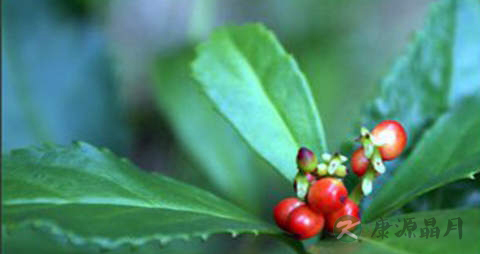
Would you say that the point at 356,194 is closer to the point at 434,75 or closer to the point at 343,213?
the point at 343,213

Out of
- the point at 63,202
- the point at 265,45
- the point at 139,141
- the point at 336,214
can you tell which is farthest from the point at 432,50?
the point at 139,141

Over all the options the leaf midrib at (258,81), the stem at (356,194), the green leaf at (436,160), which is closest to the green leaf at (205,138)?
the leaf midrib at (258,81)

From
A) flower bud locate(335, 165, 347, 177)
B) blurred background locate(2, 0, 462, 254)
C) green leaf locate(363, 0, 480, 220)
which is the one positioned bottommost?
flower bud locate(335, 165, 347, 177)

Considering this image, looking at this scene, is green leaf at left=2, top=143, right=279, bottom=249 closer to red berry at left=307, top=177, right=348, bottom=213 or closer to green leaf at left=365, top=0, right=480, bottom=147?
red berry at left=307, top=177, right=348, bottom=213

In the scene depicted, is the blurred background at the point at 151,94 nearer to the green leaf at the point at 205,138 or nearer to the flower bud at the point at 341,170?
the green leaf at the point at 205,138

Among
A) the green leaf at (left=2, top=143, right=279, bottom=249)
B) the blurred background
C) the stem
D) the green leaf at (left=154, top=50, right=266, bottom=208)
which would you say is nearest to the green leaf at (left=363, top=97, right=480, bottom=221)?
the stem

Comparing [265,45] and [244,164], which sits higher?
[244,164]

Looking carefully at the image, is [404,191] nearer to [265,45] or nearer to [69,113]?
[265,45]
